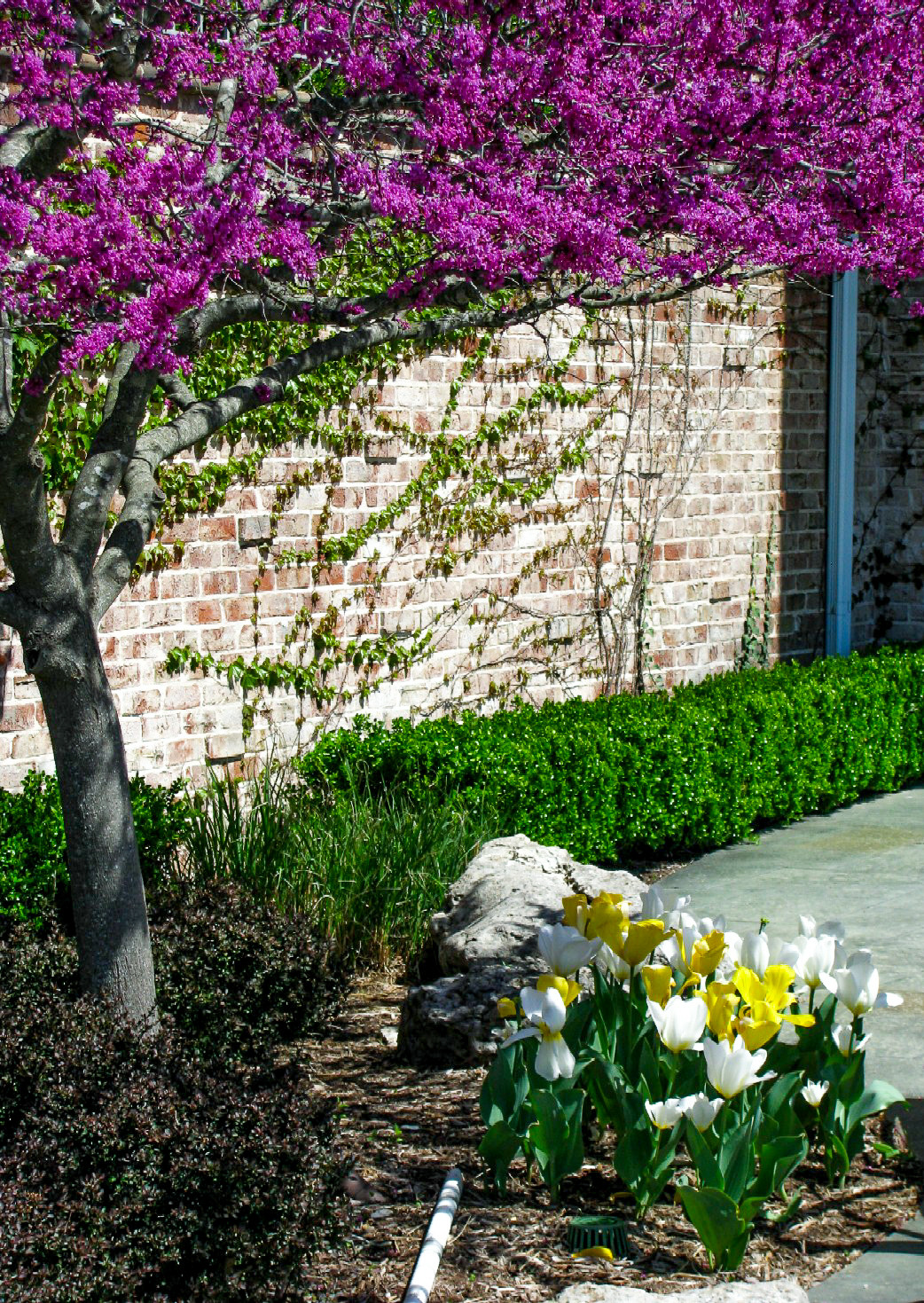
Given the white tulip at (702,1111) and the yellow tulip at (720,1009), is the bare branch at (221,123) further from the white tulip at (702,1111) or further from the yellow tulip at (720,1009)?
the white tulip at (702,1111)

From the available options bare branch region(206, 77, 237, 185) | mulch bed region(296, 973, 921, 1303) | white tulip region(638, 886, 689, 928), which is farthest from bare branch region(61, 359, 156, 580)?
white tulip region(638, 886, 689, 928)

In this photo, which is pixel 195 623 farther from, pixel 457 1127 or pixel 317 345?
pixel 457 1127

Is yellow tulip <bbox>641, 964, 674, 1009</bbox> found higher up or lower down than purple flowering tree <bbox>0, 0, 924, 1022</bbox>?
lower down

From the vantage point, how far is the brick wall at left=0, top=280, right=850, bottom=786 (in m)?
6.61

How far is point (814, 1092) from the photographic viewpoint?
3.59 m

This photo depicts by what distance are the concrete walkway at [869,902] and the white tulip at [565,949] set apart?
860mm

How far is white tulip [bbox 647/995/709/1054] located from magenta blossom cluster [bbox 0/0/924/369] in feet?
5.91

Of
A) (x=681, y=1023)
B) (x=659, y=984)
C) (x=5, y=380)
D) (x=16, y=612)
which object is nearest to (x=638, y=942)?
(x=659, y=984)

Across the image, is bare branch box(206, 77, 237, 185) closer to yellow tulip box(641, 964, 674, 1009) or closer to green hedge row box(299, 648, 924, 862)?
yellow tulip box(641, 964, 674, 1009)

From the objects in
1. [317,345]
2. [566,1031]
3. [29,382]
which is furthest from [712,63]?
[566,1031]

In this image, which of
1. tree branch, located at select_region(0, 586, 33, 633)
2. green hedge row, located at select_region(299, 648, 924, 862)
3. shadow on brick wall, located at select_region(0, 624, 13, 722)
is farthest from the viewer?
green hedge row, located at select_region(299, 648, 924, 862)

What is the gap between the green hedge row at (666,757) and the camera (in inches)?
265

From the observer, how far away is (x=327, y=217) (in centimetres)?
425

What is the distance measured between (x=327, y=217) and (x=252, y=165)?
1.59 ft
